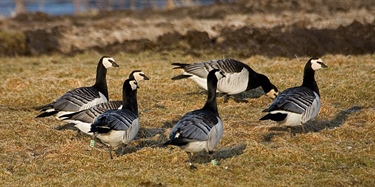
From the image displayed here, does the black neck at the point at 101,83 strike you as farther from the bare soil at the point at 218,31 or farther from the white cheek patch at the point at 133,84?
the bare soil at the point at 218,31

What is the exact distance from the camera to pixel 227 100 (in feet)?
49.4

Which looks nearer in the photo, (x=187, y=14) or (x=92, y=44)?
(x=92, y=44)

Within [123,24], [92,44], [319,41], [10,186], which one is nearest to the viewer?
[10,186]

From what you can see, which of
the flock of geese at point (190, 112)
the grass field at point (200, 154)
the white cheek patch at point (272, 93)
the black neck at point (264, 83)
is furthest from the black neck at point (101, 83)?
the white cheek patch at point (272, 93)

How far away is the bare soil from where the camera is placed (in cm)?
2164

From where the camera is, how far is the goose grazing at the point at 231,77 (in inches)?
580

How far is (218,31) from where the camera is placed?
2352 cm

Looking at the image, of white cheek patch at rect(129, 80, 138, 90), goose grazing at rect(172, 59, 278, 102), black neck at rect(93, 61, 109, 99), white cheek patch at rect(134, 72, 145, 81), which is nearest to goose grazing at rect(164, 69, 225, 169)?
white cheek patch at rect(129, 80, 138, 90)

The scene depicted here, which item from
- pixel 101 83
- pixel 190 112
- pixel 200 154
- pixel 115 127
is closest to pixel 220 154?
pixel 200 154

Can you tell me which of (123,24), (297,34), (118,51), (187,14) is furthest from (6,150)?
(187,14)

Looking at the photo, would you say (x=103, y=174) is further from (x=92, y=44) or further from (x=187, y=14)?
(x=187, y=14)

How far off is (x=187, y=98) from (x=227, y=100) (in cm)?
90

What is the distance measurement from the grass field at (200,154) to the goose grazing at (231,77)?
351 mm

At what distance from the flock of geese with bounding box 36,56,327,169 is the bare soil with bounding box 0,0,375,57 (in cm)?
622
